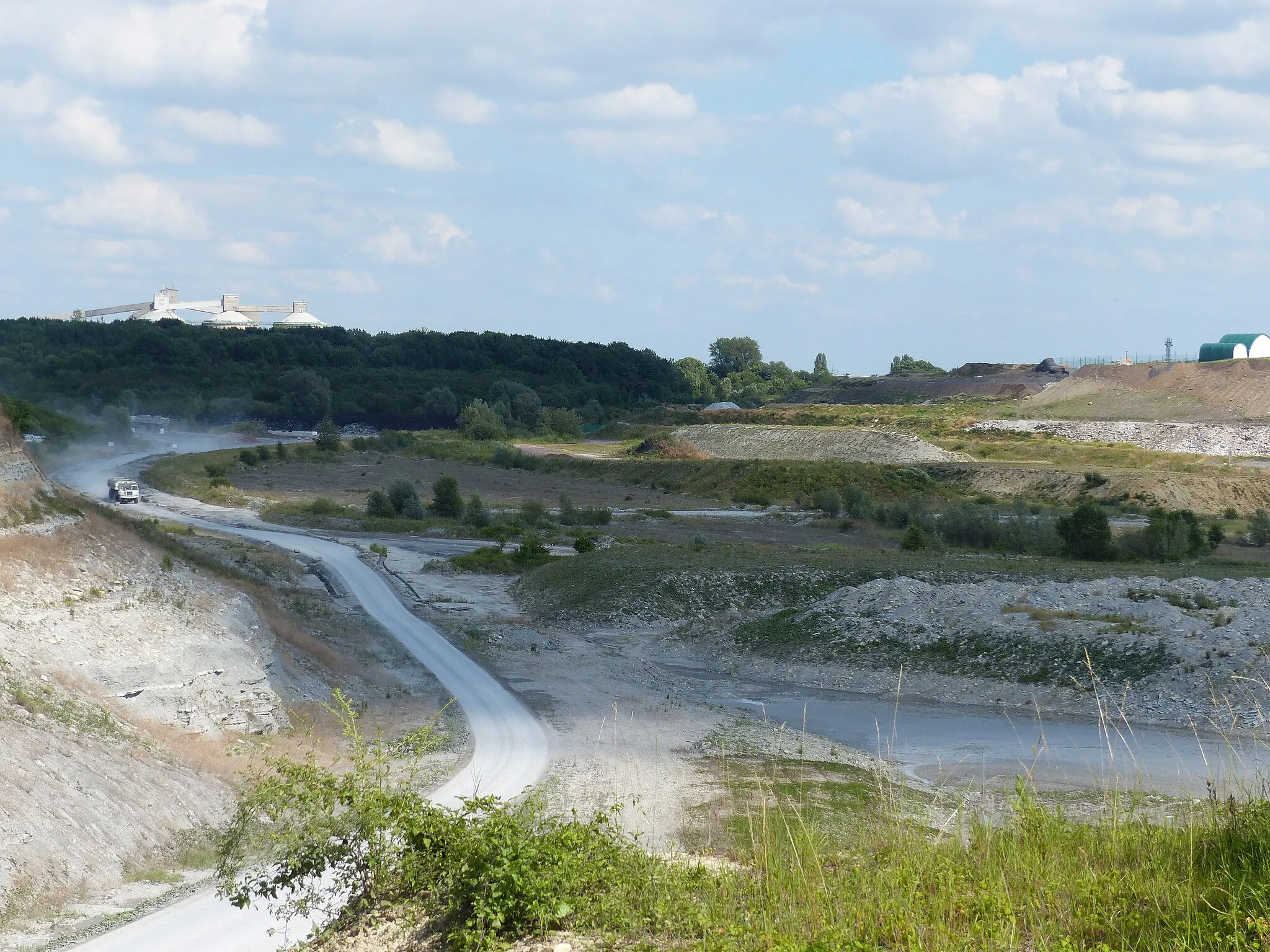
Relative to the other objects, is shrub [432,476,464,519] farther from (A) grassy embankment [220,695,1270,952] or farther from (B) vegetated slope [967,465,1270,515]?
(A) grassy embankment [220,695,1270,952]

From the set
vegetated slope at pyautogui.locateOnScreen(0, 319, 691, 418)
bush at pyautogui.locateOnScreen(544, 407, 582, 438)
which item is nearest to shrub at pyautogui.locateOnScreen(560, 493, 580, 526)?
bush at pyautogui.locateOnScreen(544, 407, 582, 438)

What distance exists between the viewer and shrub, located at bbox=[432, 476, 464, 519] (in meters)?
79.2

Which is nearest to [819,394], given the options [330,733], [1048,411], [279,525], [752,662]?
[1048,411]

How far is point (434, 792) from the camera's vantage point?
20.3 meters

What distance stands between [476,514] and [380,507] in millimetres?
9542

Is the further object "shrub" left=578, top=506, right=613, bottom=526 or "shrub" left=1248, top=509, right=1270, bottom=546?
"shrub" left=578, top=506, right=613, bottom=526

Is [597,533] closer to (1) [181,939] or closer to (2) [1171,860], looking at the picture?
(1) [181,939]

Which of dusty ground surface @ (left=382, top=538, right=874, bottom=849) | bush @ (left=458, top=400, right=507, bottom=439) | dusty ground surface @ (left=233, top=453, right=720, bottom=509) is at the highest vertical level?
bush @ (left=458, top=400, right=507, bottom=439)

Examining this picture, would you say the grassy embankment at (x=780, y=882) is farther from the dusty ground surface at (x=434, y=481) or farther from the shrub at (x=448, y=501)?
the dusty ground surface at (x=434, y=481)

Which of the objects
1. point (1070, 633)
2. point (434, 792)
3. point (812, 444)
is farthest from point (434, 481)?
point (434, 792)

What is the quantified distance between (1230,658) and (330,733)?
71.7ft

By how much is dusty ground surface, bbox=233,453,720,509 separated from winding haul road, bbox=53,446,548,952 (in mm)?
25329

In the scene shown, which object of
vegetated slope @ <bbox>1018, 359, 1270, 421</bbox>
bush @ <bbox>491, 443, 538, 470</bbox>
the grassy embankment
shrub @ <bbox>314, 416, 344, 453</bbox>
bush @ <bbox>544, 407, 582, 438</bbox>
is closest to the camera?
the grassy embankment

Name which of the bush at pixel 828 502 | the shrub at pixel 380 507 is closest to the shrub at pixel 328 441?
the shrub at pixel 380 507
